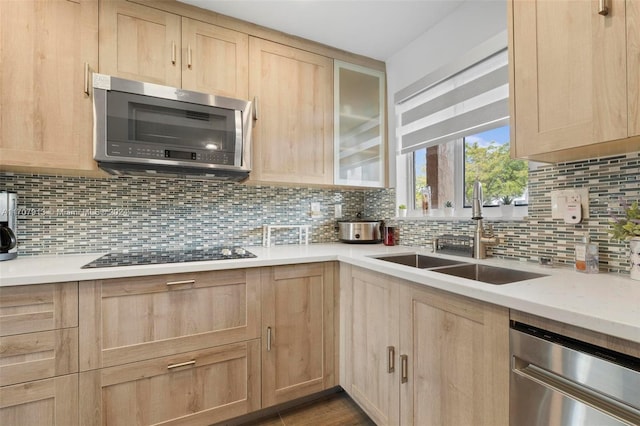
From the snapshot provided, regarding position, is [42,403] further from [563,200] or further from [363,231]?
[563,200]

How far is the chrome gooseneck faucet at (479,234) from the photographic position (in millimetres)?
1520

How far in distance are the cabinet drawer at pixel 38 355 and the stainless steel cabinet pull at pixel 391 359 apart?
135 centimetres

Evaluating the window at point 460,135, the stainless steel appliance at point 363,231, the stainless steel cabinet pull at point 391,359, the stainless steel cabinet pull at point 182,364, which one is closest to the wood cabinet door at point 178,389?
the stainless steel cabinet pull at point 182,364

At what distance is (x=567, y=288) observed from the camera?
36.7 inches

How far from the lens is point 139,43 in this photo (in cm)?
158

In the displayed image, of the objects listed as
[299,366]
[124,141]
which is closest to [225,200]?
[124,141]

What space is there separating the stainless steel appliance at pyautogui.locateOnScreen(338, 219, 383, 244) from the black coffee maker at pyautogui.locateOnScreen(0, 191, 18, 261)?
1917 mm

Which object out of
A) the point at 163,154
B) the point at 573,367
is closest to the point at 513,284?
the point at 573,367

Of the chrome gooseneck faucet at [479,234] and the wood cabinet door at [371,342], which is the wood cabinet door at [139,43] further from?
the chrome gooseneck faucet at [479,234]

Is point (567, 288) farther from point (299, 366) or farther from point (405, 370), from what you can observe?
point (299, 366)

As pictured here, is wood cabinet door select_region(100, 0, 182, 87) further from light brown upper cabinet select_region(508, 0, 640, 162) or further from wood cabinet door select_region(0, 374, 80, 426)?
light brown upper cabinet select_region(508, 0, 640, 162)

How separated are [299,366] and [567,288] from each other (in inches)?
52.3

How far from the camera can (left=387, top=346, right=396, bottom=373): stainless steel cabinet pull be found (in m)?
1.34

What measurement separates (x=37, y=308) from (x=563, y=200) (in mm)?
2244
